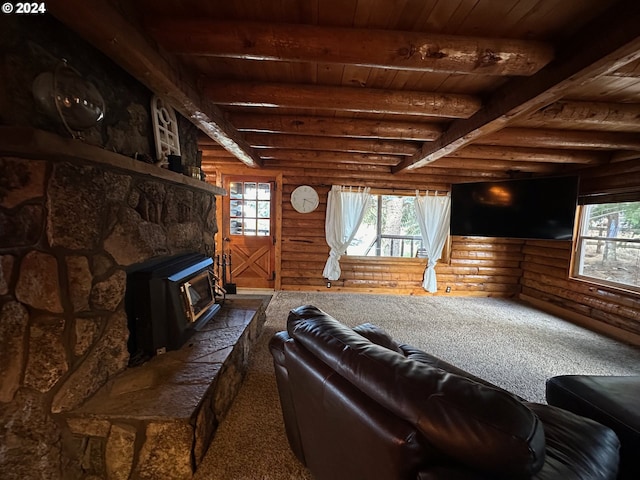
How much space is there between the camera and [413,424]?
68 centimetres

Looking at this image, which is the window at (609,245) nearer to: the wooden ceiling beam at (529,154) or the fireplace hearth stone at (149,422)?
the wooden ceiling beam at (529,154)

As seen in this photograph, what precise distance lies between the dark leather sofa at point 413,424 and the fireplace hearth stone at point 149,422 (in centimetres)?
58

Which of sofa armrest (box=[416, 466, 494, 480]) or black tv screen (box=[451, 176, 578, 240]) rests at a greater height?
black tv screen (box=[451, 176, 578, 240])

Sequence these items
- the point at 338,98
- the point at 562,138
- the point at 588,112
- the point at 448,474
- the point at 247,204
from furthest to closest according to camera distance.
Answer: the point at 247,204, the point at 562,138, the point at 588,112, the point at 338,98, the point at 448,474

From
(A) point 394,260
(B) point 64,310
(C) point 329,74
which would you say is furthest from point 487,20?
(A) point 394,260

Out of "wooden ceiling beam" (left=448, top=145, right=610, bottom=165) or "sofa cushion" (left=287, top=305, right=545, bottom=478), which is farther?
"wooden ceiling beam" (left=448, top=145, right=610, bottom=165)

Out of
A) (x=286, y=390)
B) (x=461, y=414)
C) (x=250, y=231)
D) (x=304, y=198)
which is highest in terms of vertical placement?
(x=304, y=198)

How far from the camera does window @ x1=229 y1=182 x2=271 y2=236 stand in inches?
185

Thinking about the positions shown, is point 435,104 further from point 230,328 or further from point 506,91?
point 230,328

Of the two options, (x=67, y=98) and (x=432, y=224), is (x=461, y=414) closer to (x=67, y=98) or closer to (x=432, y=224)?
(x=67, y=98)

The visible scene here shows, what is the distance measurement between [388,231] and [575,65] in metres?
4.57

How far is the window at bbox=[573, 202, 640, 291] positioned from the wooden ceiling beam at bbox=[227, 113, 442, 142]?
2961 mm

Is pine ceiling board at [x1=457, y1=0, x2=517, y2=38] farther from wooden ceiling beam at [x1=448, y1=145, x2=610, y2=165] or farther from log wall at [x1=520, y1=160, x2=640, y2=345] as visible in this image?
log wall at [x1=520, y1=160, x2=640, y2=345]

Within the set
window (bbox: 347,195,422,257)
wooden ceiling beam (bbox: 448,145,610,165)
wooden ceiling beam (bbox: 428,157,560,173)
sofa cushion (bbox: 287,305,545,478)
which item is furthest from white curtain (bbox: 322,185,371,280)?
sofa cushion (bbox: 287,305,545,478)
